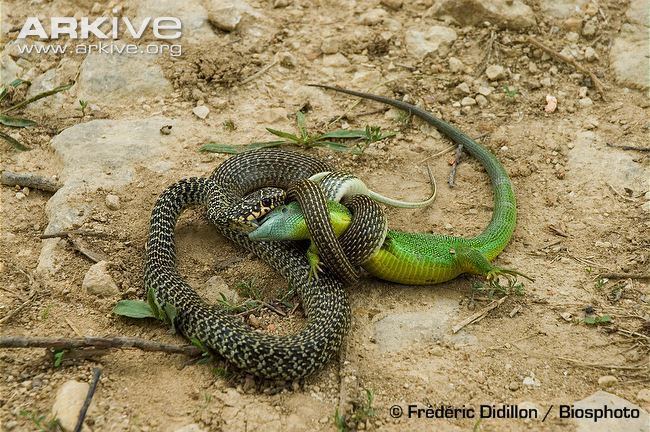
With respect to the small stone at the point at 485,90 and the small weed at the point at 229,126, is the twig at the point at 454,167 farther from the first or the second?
the small weed at the point at 229,126

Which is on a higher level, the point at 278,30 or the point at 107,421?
the point at 278,30

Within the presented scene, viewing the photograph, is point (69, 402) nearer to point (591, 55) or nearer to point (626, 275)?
point (626, 275)

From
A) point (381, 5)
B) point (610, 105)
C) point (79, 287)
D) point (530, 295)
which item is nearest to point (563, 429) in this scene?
point (530, 295)

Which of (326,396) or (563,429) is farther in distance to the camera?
(326,396)

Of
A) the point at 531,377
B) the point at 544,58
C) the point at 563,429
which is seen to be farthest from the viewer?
the point at 544,58

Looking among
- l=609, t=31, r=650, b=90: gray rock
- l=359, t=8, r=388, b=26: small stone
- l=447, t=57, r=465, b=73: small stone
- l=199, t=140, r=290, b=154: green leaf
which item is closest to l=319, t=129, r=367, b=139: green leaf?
l=199, t=140, r=290, b=154: green leaf

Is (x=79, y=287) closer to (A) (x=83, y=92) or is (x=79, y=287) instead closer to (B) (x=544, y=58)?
(A) (x=83, y=92)

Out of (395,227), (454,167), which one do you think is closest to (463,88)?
(454,167)
